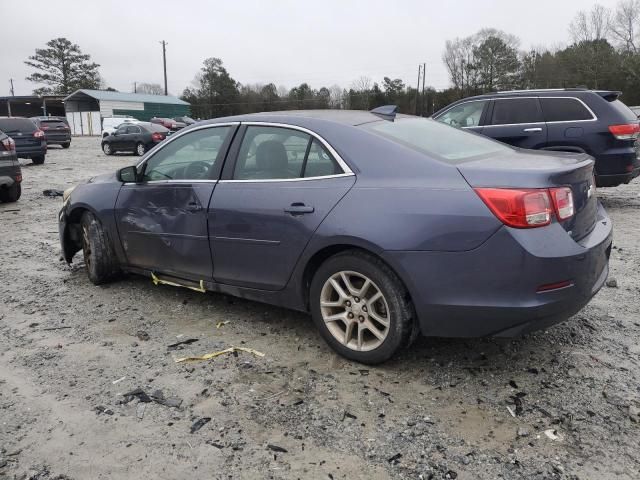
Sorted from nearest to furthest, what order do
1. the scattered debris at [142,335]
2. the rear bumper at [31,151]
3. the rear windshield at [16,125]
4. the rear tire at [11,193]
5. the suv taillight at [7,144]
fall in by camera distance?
1. the scattered debris at [142,335]
2. the suv taillight at [7,144]
3. the rear tire at [11,193]
4. the rear windshield at [16,125]
5. the rear bumper at [31,151]

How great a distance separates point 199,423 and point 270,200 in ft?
4.75

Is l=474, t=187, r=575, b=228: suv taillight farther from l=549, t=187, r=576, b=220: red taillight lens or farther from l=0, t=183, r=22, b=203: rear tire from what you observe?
l=0, t=183, r=22, b=203: rear tire

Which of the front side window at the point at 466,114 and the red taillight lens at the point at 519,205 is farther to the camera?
the front side window at the point at 466,114

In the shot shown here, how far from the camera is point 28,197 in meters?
11.0

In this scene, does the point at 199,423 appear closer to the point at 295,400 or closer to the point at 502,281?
the point at 295,400

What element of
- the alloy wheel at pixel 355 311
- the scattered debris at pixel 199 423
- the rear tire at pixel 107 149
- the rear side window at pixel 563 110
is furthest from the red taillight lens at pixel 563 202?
the rear tire at pixel 107 149

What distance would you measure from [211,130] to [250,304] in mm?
1436

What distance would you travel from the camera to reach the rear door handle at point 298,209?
332 centimetres

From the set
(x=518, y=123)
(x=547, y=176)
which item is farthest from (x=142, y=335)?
(x=518, y=123)

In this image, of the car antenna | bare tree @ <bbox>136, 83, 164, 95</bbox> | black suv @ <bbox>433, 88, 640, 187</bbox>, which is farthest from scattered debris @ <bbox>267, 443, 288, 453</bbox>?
bare tree @ <bbox>136, 83, 164, 95</bbox>

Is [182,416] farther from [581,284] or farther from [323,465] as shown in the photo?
[581,284]

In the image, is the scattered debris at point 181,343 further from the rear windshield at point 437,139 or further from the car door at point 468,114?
the car door at point 468,114

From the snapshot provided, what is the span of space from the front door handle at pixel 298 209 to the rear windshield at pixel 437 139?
65 centimetres

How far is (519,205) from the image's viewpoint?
2732 millimetres
